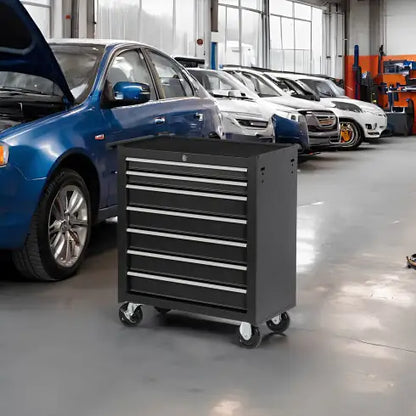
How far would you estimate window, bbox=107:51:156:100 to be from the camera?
6016 mm

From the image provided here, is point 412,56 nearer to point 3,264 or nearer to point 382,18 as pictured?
point 382,18

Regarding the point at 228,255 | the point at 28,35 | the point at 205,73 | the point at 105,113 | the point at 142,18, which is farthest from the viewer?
the point at 142,18

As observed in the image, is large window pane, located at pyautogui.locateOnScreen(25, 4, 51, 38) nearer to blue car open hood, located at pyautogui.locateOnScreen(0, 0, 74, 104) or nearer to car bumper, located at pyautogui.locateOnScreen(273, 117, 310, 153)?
car bumper, located at pyautogui.locateOnScreen(273, 117, 310, 153)

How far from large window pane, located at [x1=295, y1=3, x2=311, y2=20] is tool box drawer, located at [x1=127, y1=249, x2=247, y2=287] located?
1956cm

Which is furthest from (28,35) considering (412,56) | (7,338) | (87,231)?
(412,56)

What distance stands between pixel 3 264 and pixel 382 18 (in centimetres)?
2169

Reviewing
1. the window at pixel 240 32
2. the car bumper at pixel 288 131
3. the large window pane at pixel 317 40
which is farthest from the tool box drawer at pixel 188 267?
the large window pane at pixel 317 40

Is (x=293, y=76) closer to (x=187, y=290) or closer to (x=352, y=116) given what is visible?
(x=352, y=116)

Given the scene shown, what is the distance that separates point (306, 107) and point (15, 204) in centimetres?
925

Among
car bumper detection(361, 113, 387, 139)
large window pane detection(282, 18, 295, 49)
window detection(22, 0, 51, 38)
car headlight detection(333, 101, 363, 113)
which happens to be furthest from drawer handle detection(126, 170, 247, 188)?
large window pane detection(282, 18, 295, 49)

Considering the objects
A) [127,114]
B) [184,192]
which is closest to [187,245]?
[184,192]

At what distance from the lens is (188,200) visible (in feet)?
13.5

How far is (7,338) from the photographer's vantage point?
415 centimetres

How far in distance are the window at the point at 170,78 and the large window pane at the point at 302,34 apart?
16.7 meters
